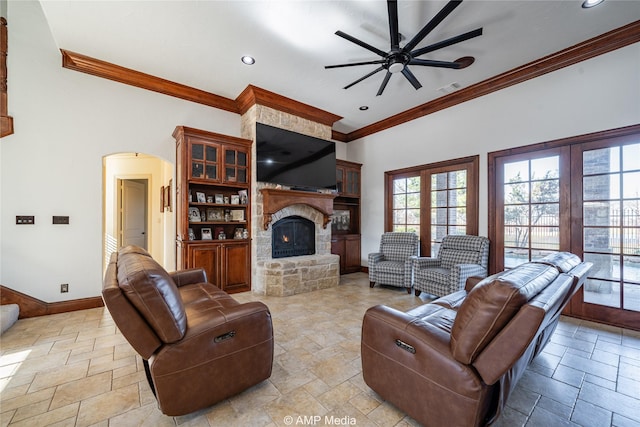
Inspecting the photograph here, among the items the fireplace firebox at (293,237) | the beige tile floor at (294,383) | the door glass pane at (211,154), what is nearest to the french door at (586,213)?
the beige tile floor at (294,383)

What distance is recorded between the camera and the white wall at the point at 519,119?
9.30 feet

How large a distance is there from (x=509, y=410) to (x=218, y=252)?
3.69 meters

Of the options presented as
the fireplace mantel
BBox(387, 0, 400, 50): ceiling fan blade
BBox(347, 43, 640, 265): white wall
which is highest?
BBox(387, 0, 400, 50): ceiling fan blade

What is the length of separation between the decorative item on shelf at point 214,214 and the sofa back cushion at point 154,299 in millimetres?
2768

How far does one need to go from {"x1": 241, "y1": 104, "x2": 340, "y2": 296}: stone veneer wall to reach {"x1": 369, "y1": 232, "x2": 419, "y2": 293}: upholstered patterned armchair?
70 cm

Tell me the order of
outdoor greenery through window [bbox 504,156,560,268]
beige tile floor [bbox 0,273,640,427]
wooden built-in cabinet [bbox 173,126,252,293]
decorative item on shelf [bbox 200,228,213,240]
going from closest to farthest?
beige tile floor [bbox 0,273,640,427]
outdoor greenery through window [bbox 504,156,560,268]
wooden built-in cabinet [bbox 173,126,252,293]
decorative item on shelf [bbox 200,228,213,240]

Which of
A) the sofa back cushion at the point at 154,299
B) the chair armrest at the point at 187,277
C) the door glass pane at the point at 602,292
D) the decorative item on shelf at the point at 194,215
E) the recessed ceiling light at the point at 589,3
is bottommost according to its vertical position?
the door glass pane at the point at 602,292

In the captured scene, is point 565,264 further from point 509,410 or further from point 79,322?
point 79,322

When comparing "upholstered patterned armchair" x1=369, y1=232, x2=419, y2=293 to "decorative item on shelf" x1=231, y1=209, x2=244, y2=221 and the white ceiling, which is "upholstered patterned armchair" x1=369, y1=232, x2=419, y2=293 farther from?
the white ceiling

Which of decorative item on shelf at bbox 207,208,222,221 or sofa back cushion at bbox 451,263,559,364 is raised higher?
decorative item on shelf at bbox 207,208,222,221

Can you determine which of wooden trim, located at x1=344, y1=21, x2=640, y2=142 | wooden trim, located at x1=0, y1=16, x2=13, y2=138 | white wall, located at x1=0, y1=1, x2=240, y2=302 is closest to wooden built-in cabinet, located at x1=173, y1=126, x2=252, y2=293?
white wall, located at x1=0, y1=1, x2=240, y2=302

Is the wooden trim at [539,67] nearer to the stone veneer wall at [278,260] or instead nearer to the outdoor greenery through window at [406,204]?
the outdoor greenery through window at [406,204]

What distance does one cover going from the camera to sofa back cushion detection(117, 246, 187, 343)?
1322 millimetres

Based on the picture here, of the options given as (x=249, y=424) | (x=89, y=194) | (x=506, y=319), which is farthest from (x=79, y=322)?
(x=506, y=319)
